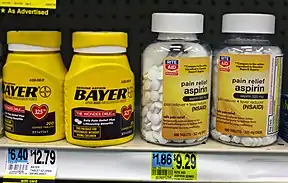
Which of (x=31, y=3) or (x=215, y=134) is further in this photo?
(x=215, y=134)

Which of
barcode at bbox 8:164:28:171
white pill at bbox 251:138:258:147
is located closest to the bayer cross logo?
barcode at bbox 8:164:28:171

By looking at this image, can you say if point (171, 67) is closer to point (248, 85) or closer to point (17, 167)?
point (248, 85)

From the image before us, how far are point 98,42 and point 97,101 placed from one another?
10cm

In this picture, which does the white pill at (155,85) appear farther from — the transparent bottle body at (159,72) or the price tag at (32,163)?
the price tag at (32,163)

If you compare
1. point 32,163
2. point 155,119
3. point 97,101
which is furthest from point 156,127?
point 32,163

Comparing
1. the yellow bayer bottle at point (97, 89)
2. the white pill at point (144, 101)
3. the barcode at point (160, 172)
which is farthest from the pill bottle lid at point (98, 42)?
the barcode at point (160, 172)

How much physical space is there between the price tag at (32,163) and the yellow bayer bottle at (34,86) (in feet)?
0.10

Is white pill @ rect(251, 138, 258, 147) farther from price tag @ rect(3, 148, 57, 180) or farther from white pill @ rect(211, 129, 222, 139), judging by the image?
price tag @ rect(3, 148, 57, 180)

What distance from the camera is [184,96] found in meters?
0.75

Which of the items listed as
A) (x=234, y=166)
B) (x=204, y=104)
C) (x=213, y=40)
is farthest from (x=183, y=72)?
(x=213, y=40)

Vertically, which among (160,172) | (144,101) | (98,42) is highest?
(98,42)

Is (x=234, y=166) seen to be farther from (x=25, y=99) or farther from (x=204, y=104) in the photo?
(x=25, y=99)

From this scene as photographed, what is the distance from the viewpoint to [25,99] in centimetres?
76

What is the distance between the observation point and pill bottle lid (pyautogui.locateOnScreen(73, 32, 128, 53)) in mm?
729
